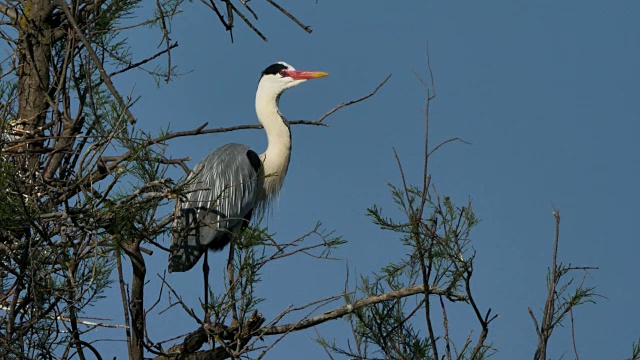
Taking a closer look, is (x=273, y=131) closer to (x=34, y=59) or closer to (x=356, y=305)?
(x=34, y=59)

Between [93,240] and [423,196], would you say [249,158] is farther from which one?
[423,196]

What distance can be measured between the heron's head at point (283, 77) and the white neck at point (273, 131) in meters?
0.02

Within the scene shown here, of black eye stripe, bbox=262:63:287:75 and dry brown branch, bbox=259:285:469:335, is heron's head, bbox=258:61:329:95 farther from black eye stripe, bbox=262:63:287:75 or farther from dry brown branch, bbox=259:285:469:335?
dry brown branch, bbox=259:285:469:335

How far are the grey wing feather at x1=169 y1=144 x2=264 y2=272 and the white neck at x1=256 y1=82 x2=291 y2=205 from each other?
7cm

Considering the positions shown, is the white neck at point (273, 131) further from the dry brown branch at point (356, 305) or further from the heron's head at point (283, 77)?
the dry brown branch at point (356, 305)

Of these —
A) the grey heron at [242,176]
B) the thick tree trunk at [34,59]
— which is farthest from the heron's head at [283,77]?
the thick tree trunk at [34,59]

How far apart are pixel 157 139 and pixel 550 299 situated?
1.36m

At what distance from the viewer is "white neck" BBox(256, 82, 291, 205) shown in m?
5.00

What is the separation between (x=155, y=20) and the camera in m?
4.12

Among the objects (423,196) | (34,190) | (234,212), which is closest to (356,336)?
(423,196)

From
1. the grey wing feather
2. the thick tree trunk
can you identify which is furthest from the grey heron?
the thick tree trunk

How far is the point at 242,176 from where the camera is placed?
477 centimetres

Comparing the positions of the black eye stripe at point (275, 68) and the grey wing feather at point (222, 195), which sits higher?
the black eye stripe at point (275, 68)

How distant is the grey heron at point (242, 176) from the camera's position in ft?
14.5
